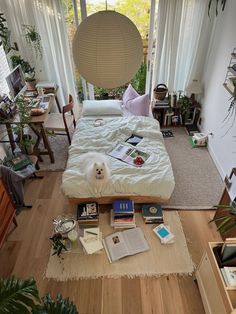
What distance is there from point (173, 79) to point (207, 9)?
1.11 m

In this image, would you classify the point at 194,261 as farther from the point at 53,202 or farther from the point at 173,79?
the point at 173,79

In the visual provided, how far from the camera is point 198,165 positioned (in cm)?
336

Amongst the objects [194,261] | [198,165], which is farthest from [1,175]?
[198,165]

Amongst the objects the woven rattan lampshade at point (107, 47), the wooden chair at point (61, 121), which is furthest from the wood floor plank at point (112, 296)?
the wooden chair at point (61, 121)

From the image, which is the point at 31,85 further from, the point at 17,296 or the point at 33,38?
the point at 17,296

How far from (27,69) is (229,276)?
3.85m

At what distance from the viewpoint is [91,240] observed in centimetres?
233

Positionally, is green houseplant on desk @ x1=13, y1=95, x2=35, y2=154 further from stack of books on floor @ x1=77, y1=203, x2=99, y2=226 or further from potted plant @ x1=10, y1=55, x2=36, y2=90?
stack of books on floor @ x1=77, y1=203, x2=99, y2=226

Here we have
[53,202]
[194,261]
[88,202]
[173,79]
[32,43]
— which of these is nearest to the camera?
[194,261]

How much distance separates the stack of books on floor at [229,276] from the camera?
1580 mm

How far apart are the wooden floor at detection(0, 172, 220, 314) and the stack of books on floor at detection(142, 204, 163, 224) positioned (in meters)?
0.29

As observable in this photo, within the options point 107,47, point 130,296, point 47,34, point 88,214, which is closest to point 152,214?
point 88,214

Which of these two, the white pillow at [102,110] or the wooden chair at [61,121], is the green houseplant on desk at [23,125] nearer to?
the wooden chair at [61,121]

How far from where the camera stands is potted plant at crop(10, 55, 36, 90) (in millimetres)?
3613
